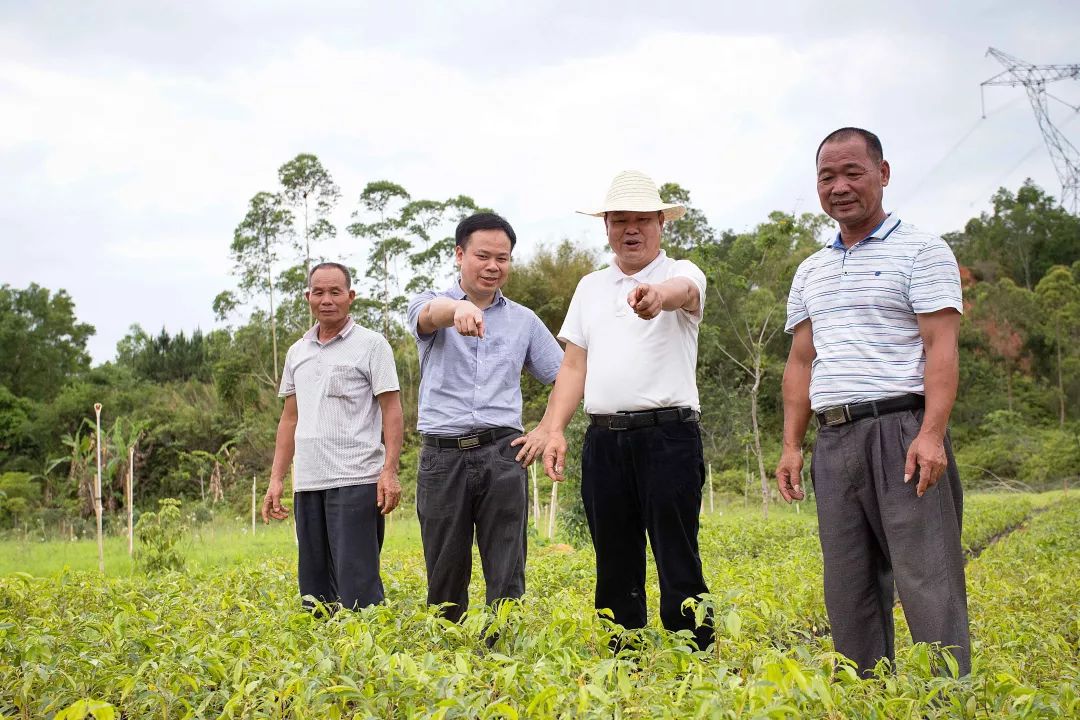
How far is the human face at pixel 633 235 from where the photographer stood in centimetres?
395

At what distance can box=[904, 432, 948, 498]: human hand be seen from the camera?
3137 millimetres

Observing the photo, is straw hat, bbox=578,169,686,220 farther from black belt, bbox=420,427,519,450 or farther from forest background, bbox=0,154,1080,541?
forest background, bbox=0,154,1080,541

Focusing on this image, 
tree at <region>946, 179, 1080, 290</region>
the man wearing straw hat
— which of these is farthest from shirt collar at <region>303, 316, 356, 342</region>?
tree at <region>946, 179, 1080, 290</region>

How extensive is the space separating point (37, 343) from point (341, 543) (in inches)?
1358

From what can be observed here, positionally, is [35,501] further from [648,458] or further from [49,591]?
[648,458]

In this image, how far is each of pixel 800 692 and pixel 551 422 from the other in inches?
72.6

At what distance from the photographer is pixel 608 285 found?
405 cm

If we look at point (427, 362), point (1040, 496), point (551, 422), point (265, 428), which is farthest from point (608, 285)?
point (265, 428)

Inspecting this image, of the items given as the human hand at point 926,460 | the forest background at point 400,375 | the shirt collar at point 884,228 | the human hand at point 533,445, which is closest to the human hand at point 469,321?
the human hand at point 533,445

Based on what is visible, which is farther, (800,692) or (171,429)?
(171,429)

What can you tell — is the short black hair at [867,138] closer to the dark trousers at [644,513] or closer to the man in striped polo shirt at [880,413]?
the man in striped polo shirt at [880,413]

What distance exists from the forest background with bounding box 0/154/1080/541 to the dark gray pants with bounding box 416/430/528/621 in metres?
17.2

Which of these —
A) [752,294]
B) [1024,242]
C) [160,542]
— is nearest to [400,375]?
[752,294]

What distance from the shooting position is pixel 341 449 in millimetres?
4672
